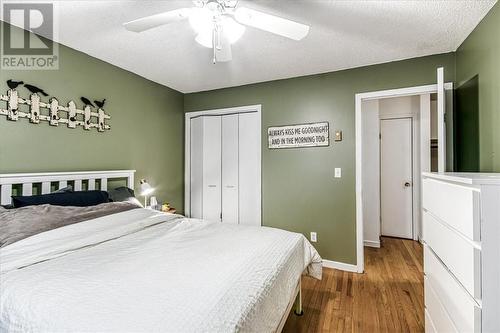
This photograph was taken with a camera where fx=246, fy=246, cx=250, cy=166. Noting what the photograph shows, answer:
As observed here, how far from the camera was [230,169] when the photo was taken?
3664 mm

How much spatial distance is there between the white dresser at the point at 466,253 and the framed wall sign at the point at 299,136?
166cm

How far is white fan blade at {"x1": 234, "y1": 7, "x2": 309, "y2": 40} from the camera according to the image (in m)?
1.47

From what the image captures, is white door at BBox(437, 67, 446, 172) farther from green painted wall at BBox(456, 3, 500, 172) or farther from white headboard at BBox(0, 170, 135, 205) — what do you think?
white headboard at BBox(0, 170, 135, 205)

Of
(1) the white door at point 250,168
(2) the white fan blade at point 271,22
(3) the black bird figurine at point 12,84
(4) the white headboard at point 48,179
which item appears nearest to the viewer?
(2) the white fan blade at point 271,22

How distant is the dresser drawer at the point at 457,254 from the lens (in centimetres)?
99

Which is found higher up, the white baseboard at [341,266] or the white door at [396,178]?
the white door at [396,178]

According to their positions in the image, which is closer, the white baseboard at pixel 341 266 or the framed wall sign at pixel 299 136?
the white baseboard at pixel 341 266

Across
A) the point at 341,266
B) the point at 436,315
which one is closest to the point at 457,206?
the point at 436,315

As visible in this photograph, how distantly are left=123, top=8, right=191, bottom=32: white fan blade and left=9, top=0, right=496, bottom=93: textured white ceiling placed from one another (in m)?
0.29

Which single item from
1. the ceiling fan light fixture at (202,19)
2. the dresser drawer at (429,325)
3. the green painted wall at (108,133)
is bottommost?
the dresser drawer at (429,325)

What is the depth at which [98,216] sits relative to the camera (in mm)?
1893

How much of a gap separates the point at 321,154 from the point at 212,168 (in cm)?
164

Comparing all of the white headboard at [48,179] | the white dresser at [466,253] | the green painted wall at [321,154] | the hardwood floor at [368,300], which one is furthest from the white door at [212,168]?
the white dresser at [466,253]

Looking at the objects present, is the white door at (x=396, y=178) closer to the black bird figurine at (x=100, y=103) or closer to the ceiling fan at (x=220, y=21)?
the ceiling fan at (x=220, y=21)
